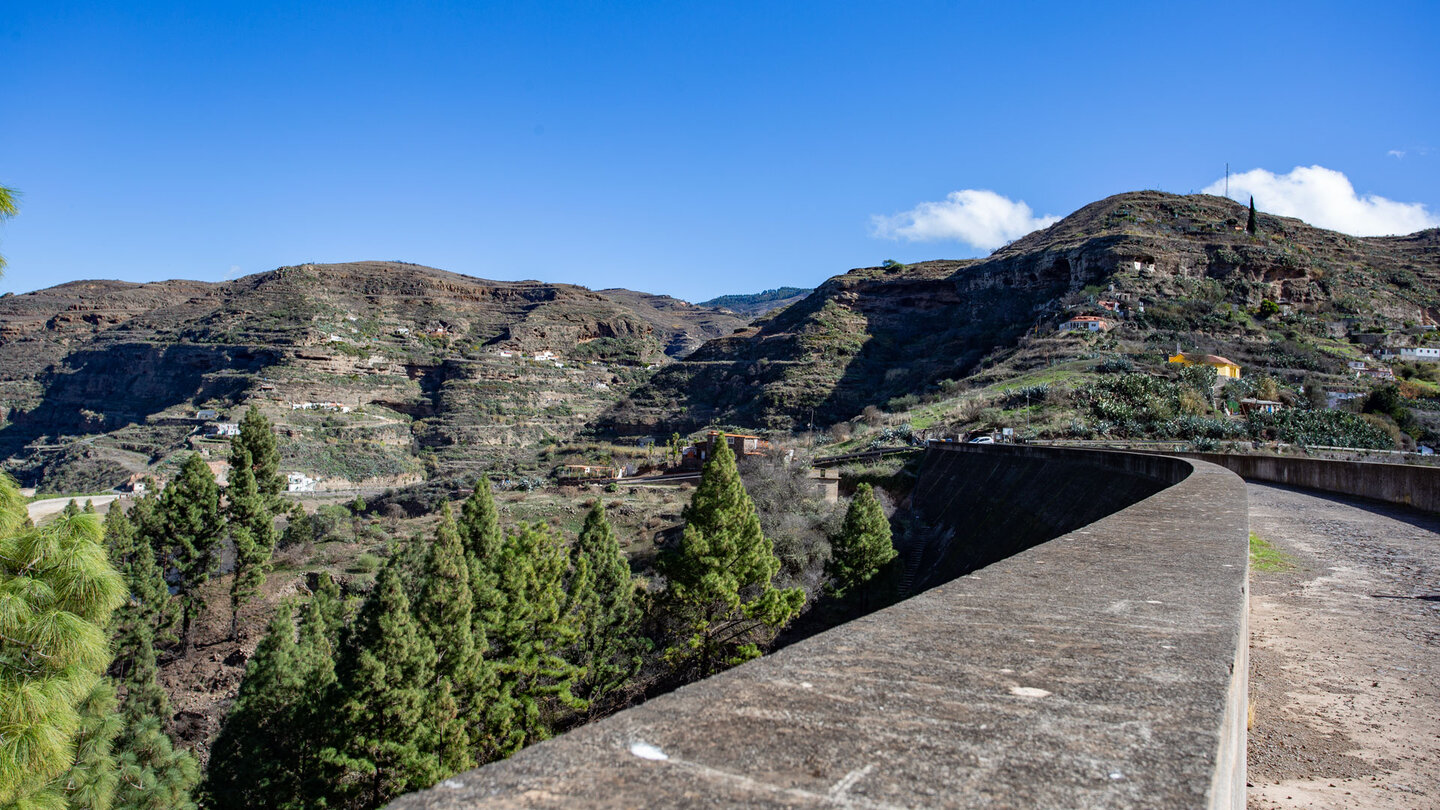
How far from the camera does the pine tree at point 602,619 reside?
18.2m

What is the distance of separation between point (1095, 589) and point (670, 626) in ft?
61.0

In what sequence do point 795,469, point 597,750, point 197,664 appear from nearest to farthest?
point 597,750 < point 197,664 < point 795,469

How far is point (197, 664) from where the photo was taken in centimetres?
2422

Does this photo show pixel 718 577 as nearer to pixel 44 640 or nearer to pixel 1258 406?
pixel 44 640

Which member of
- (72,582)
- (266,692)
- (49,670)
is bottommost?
(266,692)

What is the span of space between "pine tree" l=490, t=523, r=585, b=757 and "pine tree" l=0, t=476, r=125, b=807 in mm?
10276

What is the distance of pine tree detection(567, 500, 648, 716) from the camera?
18219mm

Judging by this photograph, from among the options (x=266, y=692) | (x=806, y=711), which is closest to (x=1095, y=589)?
(x=806, y=711)

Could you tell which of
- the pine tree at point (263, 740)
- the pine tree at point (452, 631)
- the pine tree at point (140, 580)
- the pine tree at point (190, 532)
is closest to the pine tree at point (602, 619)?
the pine tree at point (452, 631)

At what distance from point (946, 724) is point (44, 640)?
604cm

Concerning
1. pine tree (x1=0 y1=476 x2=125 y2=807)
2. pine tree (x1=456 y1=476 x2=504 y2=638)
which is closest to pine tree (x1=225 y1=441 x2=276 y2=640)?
pine tree (x1=456 y1=476 x2=504 y2=638)

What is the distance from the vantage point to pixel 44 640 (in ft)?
16.6

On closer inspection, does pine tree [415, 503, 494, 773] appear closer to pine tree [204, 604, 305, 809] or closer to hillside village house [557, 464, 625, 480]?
pine tree [204, 604, 305, 809]

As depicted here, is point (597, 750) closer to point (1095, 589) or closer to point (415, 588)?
point (1095, 589)
